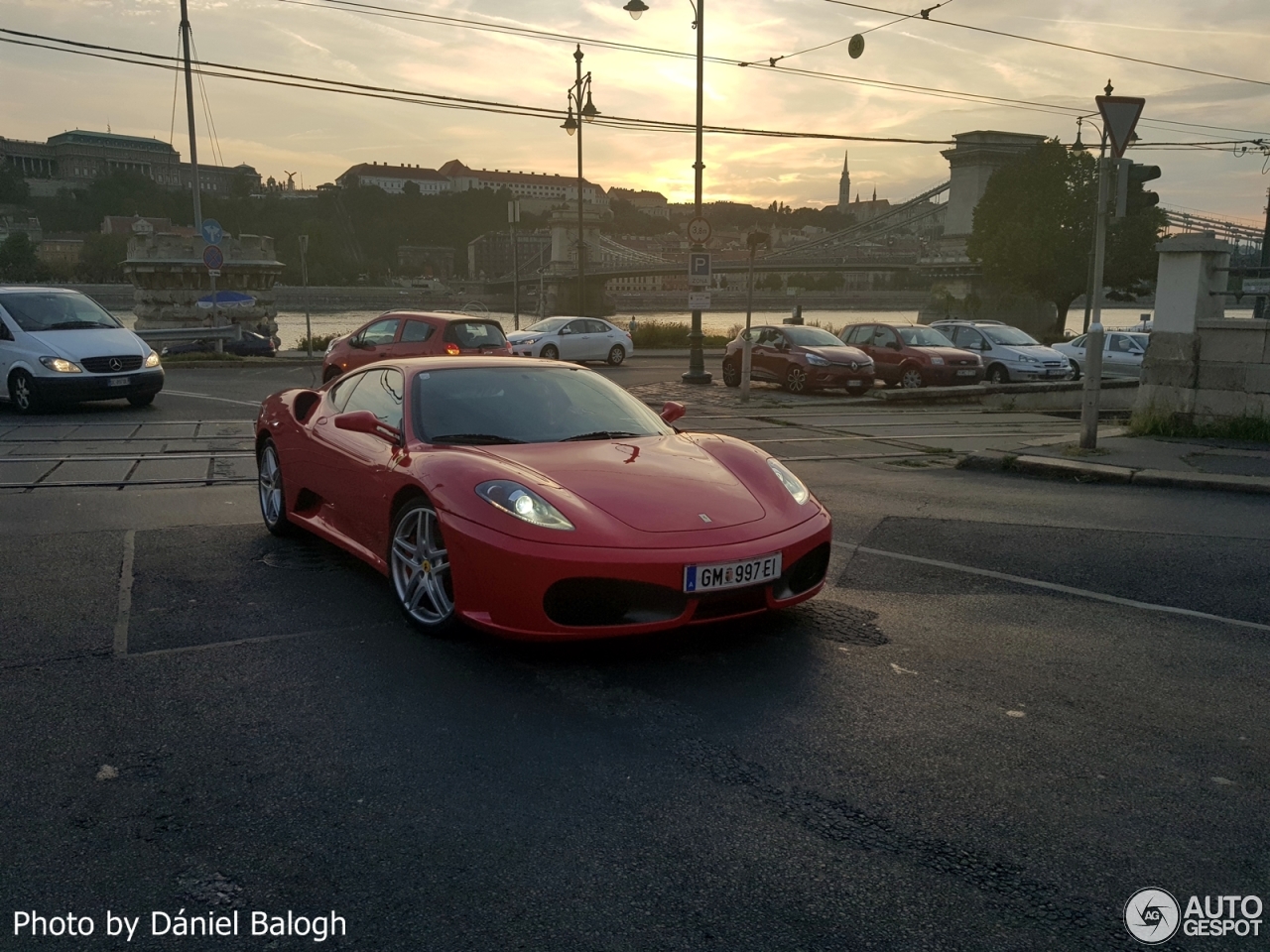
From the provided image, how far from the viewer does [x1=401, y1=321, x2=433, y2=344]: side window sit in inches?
637

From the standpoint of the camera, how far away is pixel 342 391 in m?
6.32

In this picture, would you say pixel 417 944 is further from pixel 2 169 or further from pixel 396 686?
pixel 2 169

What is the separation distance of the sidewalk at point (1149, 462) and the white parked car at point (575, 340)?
684 inches

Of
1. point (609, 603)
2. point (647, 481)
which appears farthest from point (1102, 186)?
point (609, 603)

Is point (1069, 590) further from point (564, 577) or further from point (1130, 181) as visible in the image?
point (1130, 181)

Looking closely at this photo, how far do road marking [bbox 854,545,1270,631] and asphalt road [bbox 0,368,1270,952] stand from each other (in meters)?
0.04

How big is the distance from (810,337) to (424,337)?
8.28 metres

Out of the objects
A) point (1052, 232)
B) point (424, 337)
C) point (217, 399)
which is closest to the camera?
point (424, 337)

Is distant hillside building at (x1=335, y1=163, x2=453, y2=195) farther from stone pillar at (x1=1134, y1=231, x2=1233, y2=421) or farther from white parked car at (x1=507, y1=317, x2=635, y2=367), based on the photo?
stone pillar at (x1=1134, y1=231, x2=1233, y2=421)

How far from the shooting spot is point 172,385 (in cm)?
1886

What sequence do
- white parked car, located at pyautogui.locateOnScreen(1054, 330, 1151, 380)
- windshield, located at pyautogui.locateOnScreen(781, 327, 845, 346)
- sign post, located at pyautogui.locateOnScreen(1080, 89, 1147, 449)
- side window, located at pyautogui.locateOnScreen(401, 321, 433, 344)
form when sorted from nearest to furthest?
sign post, located at pyautogui.locateOnScreen(1080, 89, 1147, 449), side window, located at pyautogui.locateOnScreen(401, 321, 433, 344), windshield, located at pyautogui.locateOnScreen(781, 327, 845, 346), white parked car, located at pyautogui.locateOnScreen(1054, 330, 1151, 380)

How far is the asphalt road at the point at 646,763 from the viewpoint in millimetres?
2596

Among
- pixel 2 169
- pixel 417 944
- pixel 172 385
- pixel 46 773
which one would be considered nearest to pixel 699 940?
pixel 417 944

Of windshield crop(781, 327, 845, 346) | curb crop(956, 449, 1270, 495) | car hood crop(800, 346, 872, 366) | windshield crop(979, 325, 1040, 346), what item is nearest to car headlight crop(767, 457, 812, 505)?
curb crop(956, 449, 1270, 495)
